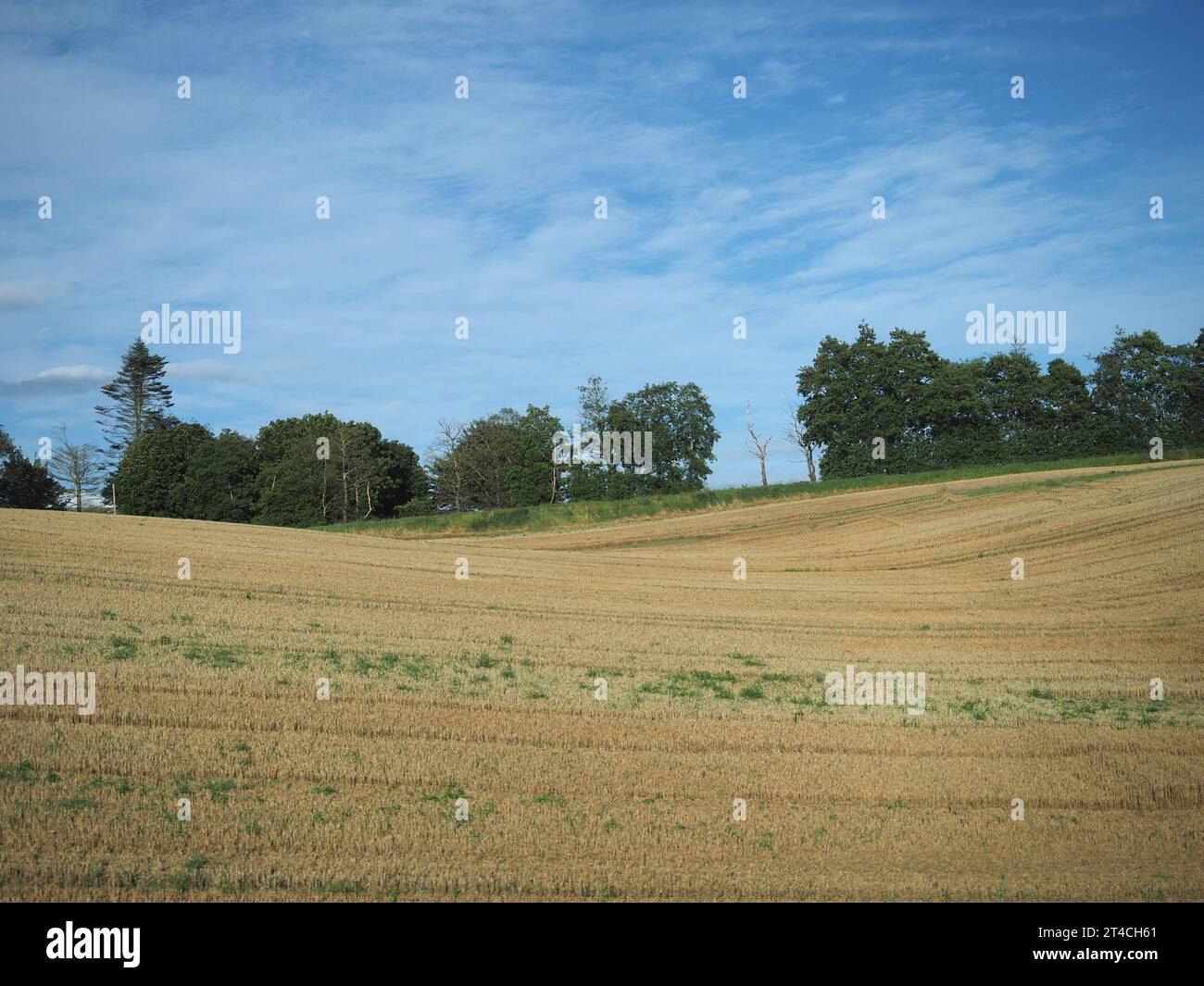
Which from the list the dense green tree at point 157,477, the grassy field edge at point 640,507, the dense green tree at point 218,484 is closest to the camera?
the grassy field edge at point 640,507

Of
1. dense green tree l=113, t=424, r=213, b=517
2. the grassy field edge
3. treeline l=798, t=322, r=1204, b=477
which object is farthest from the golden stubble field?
dense green tree l=113, t=424, r=213, b=517

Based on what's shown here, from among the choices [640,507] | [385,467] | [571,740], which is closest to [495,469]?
[385,467]

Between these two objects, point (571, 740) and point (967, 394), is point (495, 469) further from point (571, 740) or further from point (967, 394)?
point (571, 740)

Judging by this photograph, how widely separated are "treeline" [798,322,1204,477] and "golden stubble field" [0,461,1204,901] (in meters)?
49.8

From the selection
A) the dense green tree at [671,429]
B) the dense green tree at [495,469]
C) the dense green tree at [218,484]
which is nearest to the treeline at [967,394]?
the dense green tree at [671,429]

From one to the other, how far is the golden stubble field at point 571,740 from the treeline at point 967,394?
1960 inches

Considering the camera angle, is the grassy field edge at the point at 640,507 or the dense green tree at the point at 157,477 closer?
the grassy field edge at the point at 640,507

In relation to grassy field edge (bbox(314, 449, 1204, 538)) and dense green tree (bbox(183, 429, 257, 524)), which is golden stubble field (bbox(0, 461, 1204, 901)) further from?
dense green tree (bbox(183, 429, 257, 524))

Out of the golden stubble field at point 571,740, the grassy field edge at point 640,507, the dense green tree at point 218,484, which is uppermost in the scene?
the dense green tree at point 218,484

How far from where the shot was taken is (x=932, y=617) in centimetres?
2848

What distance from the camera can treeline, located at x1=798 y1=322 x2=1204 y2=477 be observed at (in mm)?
79500

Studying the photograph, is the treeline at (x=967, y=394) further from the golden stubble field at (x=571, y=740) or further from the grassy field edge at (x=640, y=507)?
A: the golden stubble field at (x=571, y=740)

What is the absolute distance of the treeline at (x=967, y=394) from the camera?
79.5 metres
